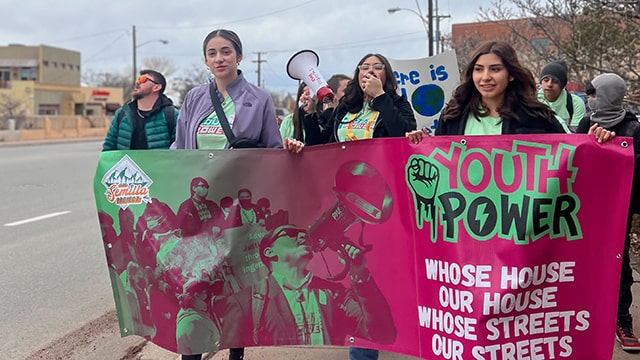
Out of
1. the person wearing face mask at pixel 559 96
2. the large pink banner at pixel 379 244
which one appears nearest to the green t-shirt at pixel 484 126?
the large pink banner at pixel 379 244

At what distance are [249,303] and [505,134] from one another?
155 cm

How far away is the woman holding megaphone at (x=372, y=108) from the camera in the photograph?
126 inches

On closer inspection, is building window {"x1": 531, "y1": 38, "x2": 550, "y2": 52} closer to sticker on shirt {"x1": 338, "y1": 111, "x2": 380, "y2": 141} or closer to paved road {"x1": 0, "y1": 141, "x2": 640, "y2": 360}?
paved road {"x1": 0, "y1": 141, "x2": 640, "y2": 360}

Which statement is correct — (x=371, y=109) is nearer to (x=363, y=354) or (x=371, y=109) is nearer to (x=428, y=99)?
(x=363, y=354)

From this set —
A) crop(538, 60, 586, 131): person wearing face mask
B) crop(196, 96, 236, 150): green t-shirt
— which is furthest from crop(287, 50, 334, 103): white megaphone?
crop(538, 60, 586, 131): person wearing face mask

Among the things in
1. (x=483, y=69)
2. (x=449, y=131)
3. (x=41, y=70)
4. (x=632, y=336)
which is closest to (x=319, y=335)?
(x=449, y=131)

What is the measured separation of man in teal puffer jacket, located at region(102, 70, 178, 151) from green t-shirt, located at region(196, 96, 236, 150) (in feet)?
3.27

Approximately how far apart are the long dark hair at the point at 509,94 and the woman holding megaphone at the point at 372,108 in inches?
11.9

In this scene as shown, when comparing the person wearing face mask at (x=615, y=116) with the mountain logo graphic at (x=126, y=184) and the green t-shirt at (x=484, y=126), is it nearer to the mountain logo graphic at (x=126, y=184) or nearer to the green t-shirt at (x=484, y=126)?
the green t-shirt at (x=484, y=126)

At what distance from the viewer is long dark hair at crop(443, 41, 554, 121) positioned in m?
2.83

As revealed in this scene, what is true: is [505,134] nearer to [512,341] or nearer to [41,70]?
[512,341]

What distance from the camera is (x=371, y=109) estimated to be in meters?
3.34

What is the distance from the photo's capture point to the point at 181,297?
3.14 meters

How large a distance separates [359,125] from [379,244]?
2.41 ft
